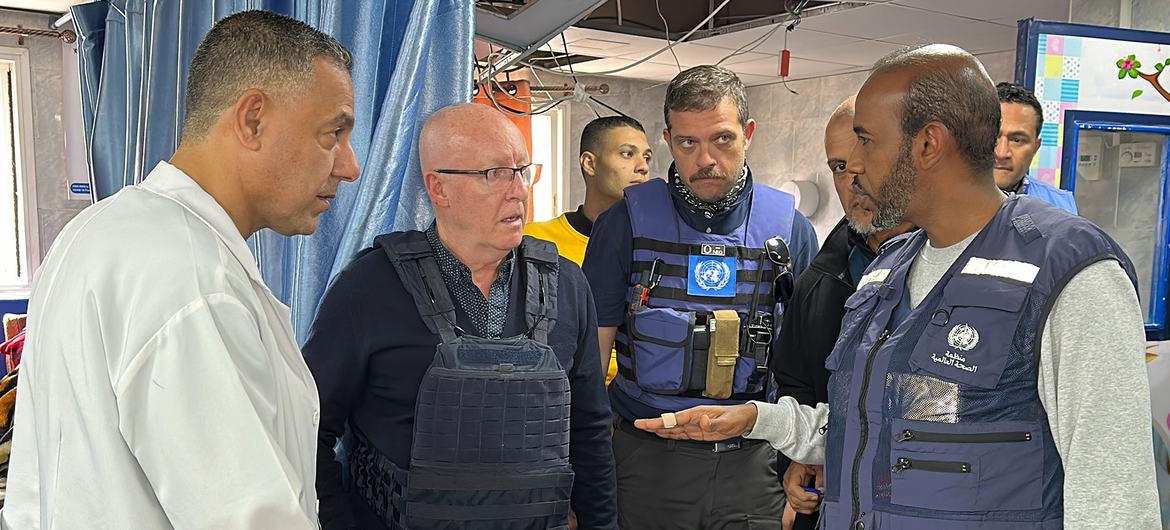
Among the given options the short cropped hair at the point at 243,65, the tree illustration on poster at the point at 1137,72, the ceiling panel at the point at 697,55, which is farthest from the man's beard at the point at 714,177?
the ceiling panel at the point at 697,55

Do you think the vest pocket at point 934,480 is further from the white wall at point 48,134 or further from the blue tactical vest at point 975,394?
the white wall at point 48,134

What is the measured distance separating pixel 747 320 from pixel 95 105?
2.10m

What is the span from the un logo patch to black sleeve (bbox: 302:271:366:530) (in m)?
0.97

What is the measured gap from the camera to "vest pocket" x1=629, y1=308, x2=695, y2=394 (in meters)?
2.35

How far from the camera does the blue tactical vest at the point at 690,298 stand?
7.76 ft

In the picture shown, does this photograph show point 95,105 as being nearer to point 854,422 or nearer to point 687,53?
point 854,422

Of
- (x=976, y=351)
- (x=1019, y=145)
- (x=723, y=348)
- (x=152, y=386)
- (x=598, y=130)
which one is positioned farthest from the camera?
(x=598, y=130)

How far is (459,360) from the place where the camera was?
1.73 meters

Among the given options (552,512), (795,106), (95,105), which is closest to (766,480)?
(552,512)

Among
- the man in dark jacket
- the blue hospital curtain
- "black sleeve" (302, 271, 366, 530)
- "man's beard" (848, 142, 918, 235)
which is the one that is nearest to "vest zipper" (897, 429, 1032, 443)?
"man's beard" (848, 142, 918, 235)

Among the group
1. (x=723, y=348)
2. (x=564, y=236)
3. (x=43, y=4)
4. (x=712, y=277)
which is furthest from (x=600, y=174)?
(x=43, y=4)

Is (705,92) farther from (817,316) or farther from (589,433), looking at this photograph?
(589,433)

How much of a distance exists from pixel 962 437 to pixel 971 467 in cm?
5

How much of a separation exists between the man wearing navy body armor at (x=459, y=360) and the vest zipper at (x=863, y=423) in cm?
55
